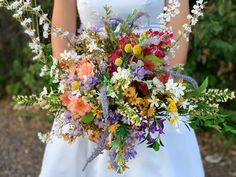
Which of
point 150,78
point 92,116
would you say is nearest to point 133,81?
point 150,78

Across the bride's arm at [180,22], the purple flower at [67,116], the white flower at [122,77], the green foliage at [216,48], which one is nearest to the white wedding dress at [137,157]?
the bride's arm at [180,22]

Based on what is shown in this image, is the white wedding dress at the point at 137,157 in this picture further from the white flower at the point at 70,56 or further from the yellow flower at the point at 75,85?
the yellow flower at the point at 75,85

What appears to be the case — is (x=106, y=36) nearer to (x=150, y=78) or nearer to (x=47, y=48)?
(x=150, y=78)

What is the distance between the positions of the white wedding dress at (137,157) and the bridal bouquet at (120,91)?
36 centimetres

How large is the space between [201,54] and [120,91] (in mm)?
2618

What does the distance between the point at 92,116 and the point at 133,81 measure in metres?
0.17

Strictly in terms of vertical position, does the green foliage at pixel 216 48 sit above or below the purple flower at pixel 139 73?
above

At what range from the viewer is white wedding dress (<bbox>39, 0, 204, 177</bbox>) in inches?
88.9

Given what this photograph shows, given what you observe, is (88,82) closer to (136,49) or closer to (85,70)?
(85,70)

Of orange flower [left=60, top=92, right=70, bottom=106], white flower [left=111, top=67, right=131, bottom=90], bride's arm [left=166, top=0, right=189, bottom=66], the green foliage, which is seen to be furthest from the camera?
the green foliage

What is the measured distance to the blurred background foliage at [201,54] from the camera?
3.77m

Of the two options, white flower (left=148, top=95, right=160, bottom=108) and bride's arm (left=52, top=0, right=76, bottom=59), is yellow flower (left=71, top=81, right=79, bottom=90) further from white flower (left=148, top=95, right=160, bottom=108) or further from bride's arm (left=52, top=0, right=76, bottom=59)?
bride's arm (left=52, top=0, right=76, bottom=59)

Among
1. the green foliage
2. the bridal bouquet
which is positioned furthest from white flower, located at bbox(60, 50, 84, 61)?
the green foliage

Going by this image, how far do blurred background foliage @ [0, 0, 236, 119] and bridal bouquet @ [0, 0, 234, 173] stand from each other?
1052 millimetres
